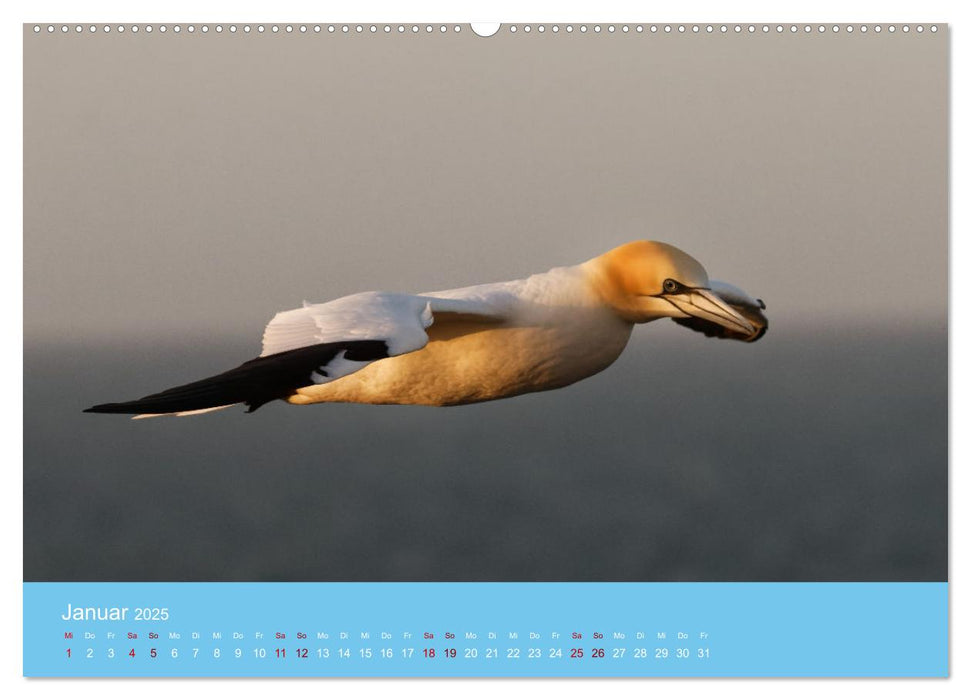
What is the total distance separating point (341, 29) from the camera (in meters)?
6.61

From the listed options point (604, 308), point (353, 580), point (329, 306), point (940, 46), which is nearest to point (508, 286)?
point (604, 308)

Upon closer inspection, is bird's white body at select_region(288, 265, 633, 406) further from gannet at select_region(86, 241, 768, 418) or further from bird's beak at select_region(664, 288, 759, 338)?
bird's beak at select_region(664, 288, 759, 338)

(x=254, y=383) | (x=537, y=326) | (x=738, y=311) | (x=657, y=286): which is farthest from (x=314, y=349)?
(x=738, y=311)

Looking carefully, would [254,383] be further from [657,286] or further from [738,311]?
[738,311]

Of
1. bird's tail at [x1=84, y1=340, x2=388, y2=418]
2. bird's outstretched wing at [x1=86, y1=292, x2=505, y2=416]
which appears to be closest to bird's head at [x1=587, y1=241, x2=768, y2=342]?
bird's outstretched wing at [x1=86, y1=292, x2=505, y2=416]

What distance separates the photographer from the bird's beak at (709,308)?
674 centimetres

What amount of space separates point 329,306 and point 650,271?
1375mm

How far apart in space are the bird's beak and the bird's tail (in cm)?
147

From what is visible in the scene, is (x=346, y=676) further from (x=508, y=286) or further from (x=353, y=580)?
(x=508, y=286)

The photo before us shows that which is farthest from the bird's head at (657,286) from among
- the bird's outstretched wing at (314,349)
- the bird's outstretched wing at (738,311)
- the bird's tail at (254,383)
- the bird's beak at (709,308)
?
the bird's tail at (254,383)

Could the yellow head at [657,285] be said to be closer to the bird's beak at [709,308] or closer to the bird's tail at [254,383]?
the bird's beak at [709,308]

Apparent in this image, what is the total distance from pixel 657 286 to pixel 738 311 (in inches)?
24.3

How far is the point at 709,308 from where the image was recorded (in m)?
6.79

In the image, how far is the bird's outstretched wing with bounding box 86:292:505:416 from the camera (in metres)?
5.87
